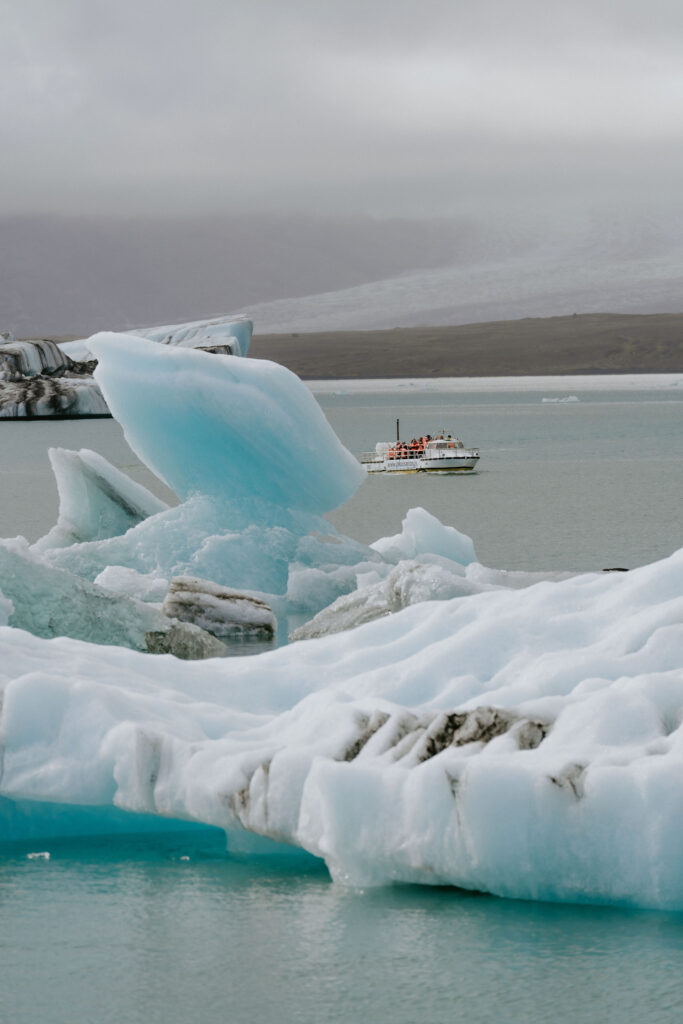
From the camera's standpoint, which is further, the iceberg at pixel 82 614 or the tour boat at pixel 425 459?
the tour boat at pixel 425 459

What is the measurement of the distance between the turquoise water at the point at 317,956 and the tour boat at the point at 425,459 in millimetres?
39918

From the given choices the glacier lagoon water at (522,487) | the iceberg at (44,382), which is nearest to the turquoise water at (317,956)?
the glacier lagoon water at (522,487)

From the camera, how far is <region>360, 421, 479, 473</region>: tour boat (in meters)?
46.2

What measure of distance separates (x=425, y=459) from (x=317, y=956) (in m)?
41.2

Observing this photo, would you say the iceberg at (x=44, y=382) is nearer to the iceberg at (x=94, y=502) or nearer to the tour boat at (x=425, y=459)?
the tour boat at (x=425, y=459)

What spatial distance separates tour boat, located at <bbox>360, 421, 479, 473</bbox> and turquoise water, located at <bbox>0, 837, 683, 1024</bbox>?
3992 centimetres

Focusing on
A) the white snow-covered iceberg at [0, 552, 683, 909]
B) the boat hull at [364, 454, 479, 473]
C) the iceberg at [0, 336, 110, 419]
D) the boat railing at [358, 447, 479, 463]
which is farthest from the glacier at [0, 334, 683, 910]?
the iceberg at [0, 336, 110, 419]

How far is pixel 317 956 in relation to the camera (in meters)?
5.49

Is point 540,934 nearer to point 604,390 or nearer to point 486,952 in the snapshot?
point 486,952

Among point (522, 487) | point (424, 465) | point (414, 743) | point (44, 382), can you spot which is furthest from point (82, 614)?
point (44, 382)

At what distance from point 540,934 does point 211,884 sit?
1.59 m

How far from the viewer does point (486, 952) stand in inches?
214

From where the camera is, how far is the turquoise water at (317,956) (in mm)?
5082

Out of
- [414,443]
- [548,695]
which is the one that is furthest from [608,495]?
[548,695]
